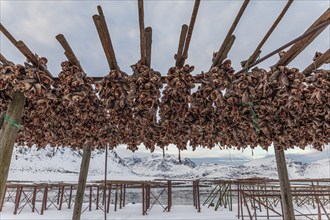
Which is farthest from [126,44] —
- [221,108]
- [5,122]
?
[5,122]

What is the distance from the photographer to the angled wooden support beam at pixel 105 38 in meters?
2.24

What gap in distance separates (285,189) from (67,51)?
5.80m

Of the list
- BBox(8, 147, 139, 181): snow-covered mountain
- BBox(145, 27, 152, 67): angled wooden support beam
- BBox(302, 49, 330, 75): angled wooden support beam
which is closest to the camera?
BBox(145, 27, 152, 67): angled wooden support beam

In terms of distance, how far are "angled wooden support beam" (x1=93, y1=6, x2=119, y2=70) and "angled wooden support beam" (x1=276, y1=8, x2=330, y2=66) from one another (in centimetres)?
201

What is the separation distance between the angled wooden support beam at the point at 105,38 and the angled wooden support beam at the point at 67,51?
0.40 m

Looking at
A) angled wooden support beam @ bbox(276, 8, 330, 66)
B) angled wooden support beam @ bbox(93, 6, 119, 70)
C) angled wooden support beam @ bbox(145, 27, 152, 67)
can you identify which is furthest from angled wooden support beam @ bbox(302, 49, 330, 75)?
angled wooden support beam @ bbox(93, 6, 119, 70)

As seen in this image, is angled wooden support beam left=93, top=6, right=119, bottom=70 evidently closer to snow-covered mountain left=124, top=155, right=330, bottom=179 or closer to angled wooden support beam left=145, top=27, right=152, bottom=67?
angled wooden support beam left=145, top=27, right=152, bottom=67

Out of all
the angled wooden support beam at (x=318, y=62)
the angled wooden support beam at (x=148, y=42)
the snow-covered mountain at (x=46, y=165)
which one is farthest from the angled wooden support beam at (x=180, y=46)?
the snow-covered mountain at (x=46, y=165)

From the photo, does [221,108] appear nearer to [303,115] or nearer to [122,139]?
[303,115]

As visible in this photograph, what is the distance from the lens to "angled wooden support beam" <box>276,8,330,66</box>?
2182 millimetres

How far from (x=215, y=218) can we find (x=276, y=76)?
11.8 m

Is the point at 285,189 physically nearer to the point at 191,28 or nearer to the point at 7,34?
the point at 191,28

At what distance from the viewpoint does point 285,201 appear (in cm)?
557

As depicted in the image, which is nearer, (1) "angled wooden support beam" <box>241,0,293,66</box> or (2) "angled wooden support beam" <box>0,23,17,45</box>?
(1) "angled wooden support beam" <box>241,0,293,66</box>
